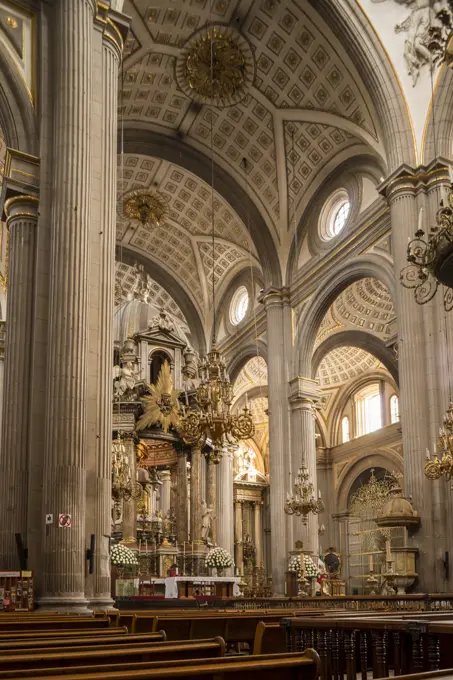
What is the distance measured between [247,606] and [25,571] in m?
5.80

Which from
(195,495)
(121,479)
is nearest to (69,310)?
(121,479)

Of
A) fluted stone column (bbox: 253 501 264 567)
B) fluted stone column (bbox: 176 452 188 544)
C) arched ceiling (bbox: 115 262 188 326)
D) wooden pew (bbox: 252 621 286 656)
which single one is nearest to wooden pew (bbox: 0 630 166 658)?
wooden pew (bbox: 252 621 286 656)

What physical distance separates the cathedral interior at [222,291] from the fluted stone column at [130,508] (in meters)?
0.10

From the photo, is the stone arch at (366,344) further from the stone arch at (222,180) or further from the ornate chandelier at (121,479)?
the ornate chandelier at (121,479)

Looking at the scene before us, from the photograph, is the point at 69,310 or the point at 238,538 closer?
the point at 69,310

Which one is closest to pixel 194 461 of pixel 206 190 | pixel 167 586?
pixel 167 586

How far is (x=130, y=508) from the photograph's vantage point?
18812mm

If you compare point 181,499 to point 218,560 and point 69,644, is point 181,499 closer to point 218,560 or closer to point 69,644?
point 218,560

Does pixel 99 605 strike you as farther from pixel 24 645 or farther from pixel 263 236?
pixel 263 236

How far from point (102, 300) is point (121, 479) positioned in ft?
23.9

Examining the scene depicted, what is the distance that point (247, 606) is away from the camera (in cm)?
1403

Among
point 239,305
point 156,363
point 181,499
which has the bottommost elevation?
point 181,499

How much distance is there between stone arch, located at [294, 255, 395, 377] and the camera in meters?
19.6

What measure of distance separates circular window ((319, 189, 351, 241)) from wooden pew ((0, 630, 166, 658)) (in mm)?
19182
